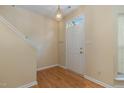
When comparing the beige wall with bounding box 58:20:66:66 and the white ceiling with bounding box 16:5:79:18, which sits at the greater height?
the white ceiling with bounding box 16:5:79:18

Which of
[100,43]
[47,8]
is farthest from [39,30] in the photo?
[100,43]

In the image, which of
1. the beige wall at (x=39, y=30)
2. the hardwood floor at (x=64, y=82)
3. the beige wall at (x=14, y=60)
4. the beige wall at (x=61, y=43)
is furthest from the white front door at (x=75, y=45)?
the beige wall at (x=14, y=60)

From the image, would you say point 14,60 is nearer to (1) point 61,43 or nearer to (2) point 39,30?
(2) point 39,30

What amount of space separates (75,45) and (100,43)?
4.93 feet

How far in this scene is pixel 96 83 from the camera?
3.37 metres

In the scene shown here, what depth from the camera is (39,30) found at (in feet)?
16.8

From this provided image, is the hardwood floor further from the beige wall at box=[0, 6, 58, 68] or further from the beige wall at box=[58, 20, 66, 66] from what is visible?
the beige wall at box=[58, 20, 66, 66]

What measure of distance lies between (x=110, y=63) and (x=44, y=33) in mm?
3300

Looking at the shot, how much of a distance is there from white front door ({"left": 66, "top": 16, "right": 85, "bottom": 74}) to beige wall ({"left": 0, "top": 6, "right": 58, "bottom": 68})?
0.90m

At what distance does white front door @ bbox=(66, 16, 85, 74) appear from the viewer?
169 inches

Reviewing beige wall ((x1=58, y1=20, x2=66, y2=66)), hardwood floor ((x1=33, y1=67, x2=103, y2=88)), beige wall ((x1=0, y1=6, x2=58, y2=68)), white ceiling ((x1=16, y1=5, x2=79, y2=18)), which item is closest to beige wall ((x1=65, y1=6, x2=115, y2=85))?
hardwood floor ((x1=33, y1=67, x2=103, y2=88))

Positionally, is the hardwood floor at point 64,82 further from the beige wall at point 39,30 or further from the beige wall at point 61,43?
A: the beige wall at point 61,43
